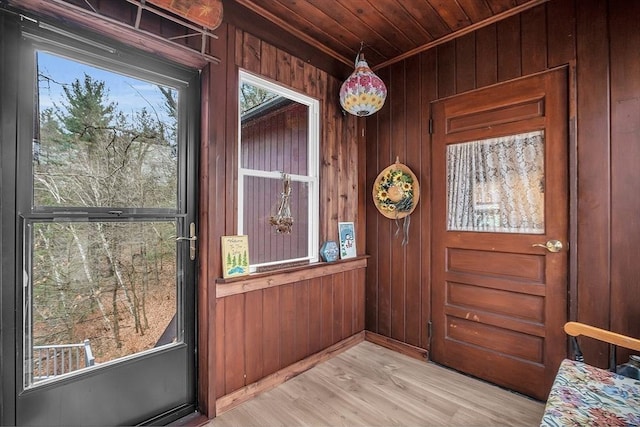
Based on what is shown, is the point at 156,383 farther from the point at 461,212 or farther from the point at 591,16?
the point at 591,16

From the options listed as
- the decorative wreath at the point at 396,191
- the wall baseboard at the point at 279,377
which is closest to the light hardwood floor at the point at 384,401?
the wall baseboard at the point at 279,377

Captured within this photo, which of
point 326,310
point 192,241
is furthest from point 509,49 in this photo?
point 192,241

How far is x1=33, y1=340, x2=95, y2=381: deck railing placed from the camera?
54.3 inches

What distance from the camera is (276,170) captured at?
7.61 ft

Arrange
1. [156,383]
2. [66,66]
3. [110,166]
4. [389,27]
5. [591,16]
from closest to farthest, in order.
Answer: [66,66], [110,166], [156,383], [591,16], [389,27]

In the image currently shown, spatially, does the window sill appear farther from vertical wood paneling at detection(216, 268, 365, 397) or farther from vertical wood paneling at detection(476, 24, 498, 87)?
vertical wood paneling at detection(476, 24, 498, 87)

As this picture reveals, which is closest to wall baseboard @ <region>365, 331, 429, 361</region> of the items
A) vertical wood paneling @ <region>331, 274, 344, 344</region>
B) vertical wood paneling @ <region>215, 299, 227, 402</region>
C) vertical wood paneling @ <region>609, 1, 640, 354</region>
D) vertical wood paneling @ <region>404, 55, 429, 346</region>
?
vertical wood paneling @ <region>404, 55, 429, 346</region>

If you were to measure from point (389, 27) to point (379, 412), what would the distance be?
265 centimetres

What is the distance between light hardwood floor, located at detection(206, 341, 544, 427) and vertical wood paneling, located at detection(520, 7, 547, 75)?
7.20 ft

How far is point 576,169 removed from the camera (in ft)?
6.16

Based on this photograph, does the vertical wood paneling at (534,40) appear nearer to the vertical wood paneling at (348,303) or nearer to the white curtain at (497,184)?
the white curtain at (497,184)

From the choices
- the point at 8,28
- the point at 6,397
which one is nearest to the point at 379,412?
the point at 6,397

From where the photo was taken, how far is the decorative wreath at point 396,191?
2551 mm

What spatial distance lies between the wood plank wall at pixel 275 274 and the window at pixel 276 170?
79 millimetres
